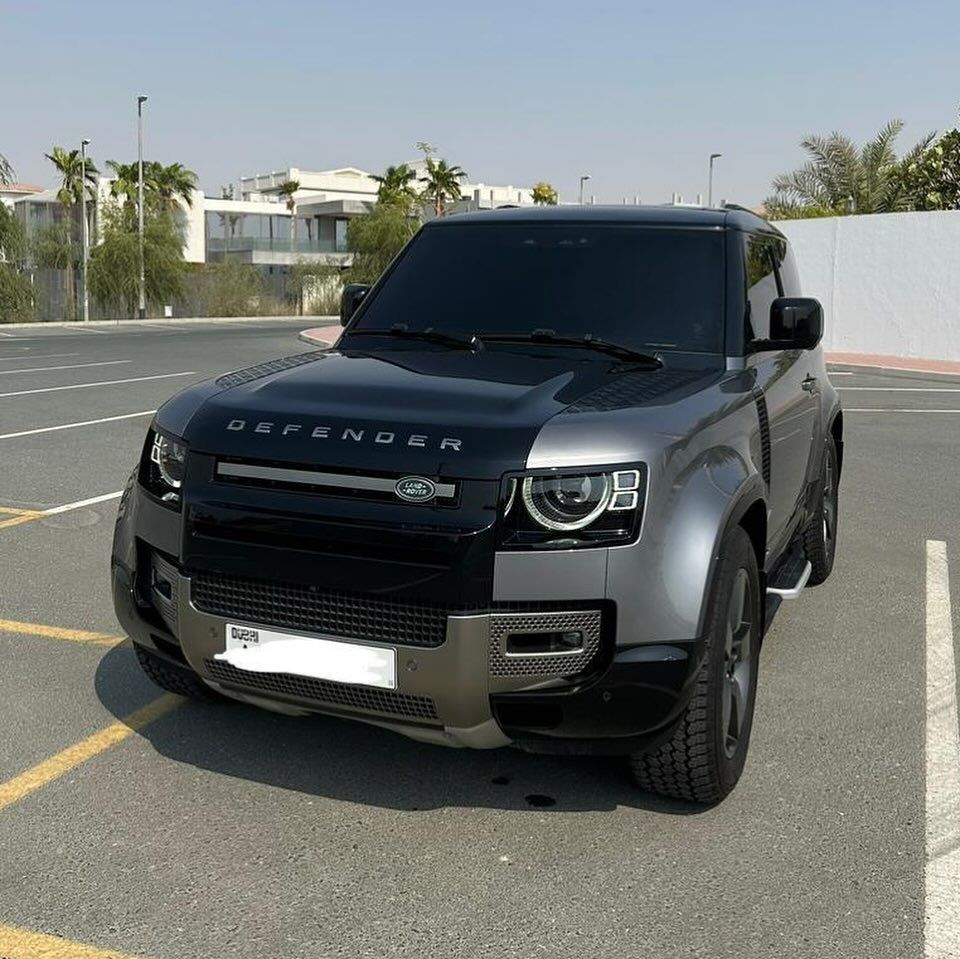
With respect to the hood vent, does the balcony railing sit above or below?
above

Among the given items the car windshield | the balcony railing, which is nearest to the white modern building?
the balcony railing

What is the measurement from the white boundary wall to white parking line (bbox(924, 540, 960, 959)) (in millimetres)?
18897

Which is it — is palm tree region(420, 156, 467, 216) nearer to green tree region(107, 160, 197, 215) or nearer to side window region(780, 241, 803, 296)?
green tree region(107, 160, 197, 215)

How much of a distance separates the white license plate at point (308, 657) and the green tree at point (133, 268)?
5069 centimetres

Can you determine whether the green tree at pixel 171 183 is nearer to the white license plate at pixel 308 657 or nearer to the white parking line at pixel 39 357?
the white parking line at pixel 39 357

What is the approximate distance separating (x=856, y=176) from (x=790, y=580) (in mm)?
29207

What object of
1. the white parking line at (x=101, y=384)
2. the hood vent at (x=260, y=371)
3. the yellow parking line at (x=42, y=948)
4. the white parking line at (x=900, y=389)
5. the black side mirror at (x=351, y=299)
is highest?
the black side mirror at (x=351, y=299)

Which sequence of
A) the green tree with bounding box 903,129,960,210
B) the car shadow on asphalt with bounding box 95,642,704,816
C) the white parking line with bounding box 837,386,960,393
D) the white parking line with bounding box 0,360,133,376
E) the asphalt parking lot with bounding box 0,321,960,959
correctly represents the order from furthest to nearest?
the green tree with bounding box 903,129,960,210
the white parking line with bounding box 0,360,133,376
the white parking line with bounding box 837,386,960,393
the car shadow on asphalt with bounding box 95,642,704,816
the asphalt parking lot with bounding box 0,321,960,959

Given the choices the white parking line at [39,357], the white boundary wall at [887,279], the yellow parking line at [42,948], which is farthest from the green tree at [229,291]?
the yellow parking line at [42,948]

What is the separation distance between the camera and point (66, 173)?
65625 millimetres

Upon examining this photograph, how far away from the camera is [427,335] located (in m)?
4.55

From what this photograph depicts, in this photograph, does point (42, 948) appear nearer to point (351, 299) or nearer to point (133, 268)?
point (351, 299)

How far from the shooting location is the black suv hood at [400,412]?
322 cm

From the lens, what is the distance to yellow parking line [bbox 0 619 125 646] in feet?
17.1
